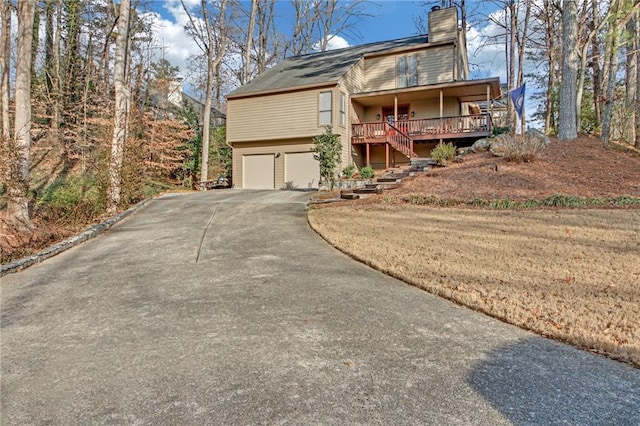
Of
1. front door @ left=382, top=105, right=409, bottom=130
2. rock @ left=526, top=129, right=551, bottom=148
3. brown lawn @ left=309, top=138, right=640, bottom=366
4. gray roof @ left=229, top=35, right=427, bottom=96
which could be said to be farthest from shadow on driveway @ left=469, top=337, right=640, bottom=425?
front door @ left=382, top=105, right=409, bottom=130

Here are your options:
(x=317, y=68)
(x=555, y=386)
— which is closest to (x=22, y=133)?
(x=555, y=386)

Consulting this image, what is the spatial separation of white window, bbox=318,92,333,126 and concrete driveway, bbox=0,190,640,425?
11.5 meters

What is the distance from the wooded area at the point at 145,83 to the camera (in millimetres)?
9742

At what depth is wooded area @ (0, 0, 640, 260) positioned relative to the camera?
9.74m

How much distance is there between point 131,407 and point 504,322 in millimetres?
2925

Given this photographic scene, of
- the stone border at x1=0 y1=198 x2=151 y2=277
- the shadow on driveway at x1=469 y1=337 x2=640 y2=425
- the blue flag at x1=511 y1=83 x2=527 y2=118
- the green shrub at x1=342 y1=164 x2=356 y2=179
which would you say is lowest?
the shadow on driveway at x1=469 y1=337 x2=640 y2=425

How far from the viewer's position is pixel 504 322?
3.23m

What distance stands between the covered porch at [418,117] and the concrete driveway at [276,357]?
11.6 metres

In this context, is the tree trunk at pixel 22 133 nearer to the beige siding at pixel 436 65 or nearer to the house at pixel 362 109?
the house at pixel 362 109

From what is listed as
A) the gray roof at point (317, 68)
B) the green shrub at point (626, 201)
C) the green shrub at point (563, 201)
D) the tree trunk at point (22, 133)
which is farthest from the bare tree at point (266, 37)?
the green shrub at point (626, 201)

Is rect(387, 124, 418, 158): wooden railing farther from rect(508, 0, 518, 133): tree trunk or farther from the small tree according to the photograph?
rect(508, 0, 518, 133): tree trunk

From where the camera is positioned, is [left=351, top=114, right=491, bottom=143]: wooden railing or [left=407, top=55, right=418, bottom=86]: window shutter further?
[left=407, top=55, right=418, bottom=86]: window shutter

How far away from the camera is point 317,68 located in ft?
58.1

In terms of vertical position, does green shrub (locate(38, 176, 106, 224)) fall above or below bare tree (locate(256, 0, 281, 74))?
below
